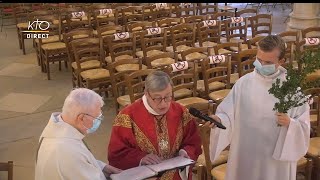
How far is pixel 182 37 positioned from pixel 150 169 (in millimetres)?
5411

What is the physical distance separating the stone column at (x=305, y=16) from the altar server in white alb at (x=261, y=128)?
6964 millimetres

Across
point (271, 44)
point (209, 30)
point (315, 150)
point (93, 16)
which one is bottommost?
point (315, 150)

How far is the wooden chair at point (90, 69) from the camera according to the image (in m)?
6.92

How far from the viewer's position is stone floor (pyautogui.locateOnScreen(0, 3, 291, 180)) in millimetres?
5820

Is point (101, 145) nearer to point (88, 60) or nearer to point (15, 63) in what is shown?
point (88, 60)

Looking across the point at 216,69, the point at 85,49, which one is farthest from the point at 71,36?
the point at 216,69

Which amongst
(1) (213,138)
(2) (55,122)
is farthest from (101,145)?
(2) (55,122)

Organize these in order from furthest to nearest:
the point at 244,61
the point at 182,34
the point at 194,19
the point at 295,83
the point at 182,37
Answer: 1. the point at 194,19
2. the point at 182,37
3. the point at 182,34
4. the point at 244,61
5. the point at 295,83

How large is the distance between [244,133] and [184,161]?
28.3 inches

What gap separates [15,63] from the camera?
972 cm

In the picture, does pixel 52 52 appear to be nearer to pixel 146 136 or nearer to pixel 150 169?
pixel 146 136

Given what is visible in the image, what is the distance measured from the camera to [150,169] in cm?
299

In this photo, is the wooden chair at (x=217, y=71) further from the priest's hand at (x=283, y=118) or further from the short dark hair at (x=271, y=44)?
the priest's hand at (x=283, y=118)

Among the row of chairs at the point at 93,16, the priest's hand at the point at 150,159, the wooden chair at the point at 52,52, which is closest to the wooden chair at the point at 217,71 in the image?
the priest's hand at the point at 150,159
